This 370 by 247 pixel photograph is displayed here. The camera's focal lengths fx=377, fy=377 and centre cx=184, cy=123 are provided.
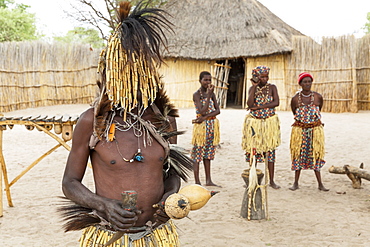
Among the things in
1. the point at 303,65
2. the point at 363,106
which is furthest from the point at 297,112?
the point at 363,106

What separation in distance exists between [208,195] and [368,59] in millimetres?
14333

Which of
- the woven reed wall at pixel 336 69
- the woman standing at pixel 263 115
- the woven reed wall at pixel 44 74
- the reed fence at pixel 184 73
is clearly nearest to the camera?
the woman standing at pixel 263 115

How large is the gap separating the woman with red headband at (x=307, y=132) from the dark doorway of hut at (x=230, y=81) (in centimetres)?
1035

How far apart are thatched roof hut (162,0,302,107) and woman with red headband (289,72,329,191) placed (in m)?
9.57

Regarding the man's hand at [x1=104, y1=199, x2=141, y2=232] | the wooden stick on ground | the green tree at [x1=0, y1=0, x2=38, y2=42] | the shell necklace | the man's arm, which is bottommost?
the wooden stick on ground

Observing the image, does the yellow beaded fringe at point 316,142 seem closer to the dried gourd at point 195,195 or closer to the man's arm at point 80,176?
the dried gourd at point 195,195

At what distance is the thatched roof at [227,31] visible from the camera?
1467 cm

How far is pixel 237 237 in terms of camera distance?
11.8 ft

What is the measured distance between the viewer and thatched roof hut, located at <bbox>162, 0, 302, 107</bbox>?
14.7 m

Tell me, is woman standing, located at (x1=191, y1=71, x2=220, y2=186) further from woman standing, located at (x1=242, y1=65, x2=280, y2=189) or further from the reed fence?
the reed fence

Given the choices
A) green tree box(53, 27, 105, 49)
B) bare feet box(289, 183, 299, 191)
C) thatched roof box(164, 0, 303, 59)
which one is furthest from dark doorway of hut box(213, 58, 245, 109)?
bare feet box(289, 183, 299, 191)

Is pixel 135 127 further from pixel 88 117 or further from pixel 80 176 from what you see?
pixel 80 176

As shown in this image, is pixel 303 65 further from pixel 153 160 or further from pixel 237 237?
pixel 153 160

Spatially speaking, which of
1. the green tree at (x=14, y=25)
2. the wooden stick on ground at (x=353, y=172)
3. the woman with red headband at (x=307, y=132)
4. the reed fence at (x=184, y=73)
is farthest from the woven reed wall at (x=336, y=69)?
the green tree at (x=14, y=25)
